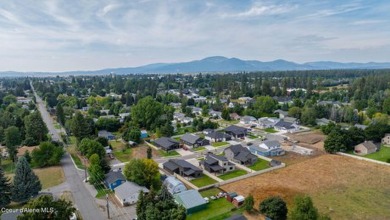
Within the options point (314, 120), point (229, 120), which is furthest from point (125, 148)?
point (314, 120)

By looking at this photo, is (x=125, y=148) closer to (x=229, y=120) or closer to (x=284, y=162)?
(x=284, y=162)

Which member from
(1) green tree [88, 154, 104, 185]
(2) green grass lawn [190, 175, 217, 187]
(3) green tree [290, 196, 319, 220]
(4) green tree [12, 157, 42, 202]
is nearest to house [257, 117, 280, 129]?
(2) green grass lawn [190, 175, 217, 187]

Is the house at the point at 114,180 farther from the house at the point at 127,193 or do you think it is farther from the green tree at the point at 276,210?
the green tree at the point at 276,210

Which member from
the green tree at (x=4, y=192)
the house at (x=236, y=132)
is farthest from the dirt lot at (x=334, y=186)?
the green tree at (x=4, y=192)

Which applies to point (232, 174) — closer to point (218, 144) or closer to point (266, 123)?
point (218, 144)

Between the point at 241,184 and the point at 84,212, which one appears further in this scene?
the point at 241,184

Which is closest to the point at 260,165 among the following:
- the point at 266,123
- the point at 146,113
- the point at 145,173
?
the point at 145,173
